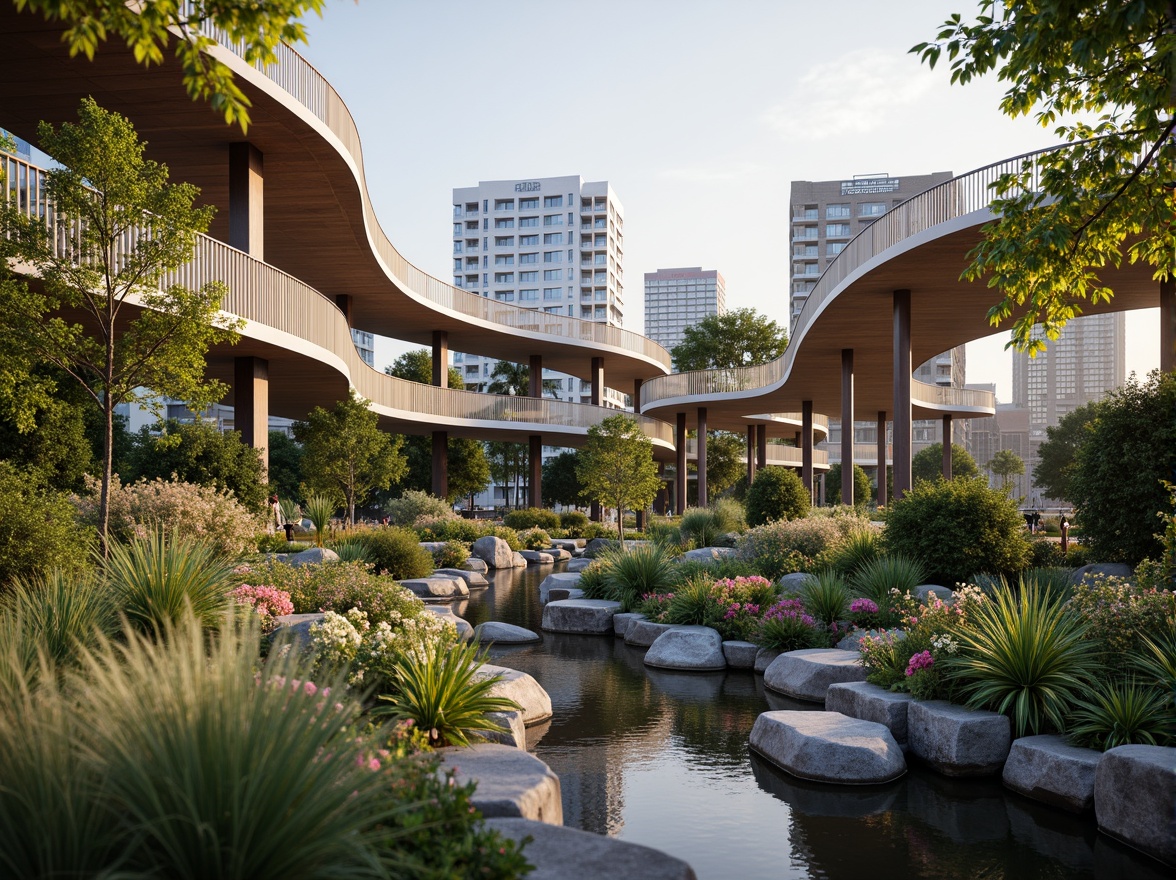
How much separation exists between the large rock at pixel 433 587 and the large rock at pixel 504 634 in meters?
5.36

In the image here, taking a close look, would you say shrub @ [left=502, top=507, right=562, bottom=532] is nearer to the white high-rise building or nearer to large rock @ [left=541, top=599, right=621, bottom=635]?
large rock @ [left=541, top=599, right=621, bottom=635]

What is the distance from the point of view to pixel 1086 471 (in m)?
14.6

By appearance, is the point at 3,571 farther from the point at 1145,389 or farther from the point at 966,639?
the point at 1145,389

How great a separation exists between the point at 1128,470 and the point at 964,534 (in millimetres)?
2537

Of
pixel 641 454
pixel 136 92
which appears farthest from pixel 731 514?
pixel 136 92

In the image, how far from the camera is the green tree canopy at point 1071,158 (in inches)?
316

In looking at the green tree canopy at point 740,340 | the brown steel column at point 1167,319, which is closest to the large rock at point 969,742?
the brown steel column at point 1167,319

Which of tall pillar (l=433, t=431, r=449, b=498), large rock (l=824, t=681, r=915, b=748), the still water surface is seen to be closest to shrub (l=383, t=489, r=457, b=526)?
tall pillar (l=433, t=431, r=449, b=498)

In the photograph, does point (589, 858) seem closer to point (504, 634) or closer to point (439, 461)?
point (504, 634)

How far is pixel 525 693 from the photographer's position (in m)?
9.12

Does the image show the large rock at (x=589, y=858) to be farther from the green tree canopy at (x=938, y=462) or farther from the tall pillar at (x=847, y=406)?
the green tree canopy at (x=938, y=462)

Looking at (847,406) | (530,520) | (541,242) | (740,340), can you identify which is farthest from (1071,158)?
(541,242)

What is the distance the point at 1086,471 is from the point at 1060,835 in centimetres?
969

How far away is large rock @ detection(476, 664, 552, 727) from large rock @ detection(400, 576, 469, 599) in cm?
1014
